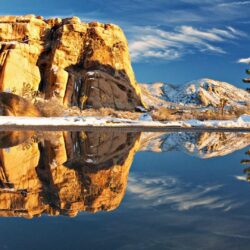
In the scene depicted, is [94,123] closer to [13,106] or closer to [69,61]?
[13,106]

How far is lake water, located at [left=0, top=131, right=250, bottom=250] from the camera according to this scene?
5.41 m

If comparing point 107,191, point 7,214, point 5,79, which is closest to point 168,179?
point 107,191

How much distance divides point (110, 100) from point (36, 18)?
22.2 meters

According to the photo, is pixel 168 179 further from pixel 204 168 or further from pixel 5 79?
pixel 5 79

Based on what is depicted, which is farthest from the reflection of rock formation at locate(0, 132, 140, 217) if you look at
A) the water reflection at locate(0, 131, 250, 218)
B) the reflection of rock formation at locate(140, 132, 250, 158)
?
the reflection of rock formation at locate(140, 132, 250, 158)

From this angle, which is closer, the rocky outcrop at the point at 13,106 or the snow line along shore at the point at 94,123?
the snow line along shore at the point at 94,123

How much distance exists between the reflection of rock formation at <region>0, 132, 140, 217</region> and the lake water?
2cm

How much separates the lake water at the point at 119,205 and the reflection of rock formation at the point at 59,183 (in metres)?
0.02

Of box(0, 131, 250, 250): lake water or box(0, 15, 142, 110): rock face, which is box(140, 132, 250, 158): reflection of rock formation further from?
box(0, 15, 142, 110): rock face

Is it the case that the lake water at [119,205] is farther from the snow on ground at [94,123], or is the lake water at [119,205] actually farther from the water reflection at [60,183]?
the snow on ground at [94,123]

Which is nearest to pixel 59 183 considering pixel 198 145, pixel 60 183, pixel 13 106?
pixel 60 183

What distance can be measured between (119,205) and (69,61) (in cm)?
7148

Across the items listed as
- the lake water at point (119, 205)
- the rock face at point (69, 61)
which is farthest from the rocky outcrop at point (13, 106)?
the lake water at point (119, 205)

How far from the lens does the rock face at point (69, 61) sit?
69.7 meters
